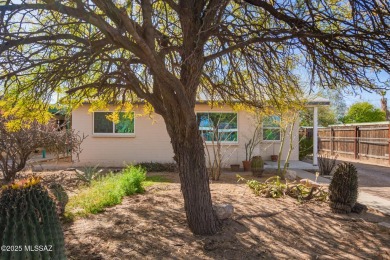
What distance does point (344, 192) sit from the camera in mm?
6871

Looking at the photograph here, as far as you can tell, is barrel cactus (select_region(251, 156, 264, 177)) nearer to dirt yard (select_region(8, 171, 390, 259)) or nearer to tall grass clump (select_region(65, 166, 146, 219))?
dirt yard (select_region(8, 171, 390, 259))

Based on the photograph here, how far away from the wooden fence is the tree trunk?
1622 cm

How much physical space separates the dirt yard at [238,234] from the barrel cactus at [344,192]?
0.64ft

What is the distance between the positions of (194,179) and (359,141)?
1894 centimetres

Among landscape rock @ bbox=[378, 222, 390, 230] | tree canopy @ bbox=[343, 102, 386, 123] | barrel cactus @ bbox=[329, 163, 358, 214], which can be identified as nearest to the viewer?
landscape rock @ bbox=[378, 222, 390, 230]

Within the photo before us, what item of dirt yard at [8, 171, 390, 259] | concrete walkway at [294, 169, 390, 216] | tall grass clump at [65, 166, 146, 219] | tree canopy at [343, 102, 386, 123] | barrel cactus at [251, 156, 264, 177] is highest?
tree canopy at [343, 102, 386, 123]

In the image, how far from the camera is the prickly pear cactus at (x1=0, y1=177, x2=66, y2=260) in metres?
3.02

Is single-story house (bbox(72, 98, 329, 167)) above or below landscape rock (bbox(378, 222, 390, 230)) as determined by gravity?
above

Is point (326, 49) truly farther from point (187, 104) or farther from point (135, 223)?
point (135, 223)

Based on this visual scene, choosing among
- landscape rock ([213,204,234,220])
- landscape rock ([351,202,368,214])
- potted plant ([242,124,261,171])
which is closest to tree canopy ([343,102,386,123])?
potted plant ([242,124,261,171])

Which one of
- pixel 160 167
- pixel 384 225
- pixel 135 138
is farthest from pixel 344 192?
pixel 135 138

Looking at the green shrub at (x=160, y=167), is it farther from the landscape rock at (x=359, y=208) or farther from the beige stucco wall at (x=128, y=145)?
the landscape rock at (x=359, y=208)

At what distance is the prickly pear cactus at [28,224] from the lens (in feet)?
9.91

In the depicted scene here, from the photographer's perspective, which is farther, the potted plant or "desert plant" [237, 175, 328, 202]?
the potted plant
